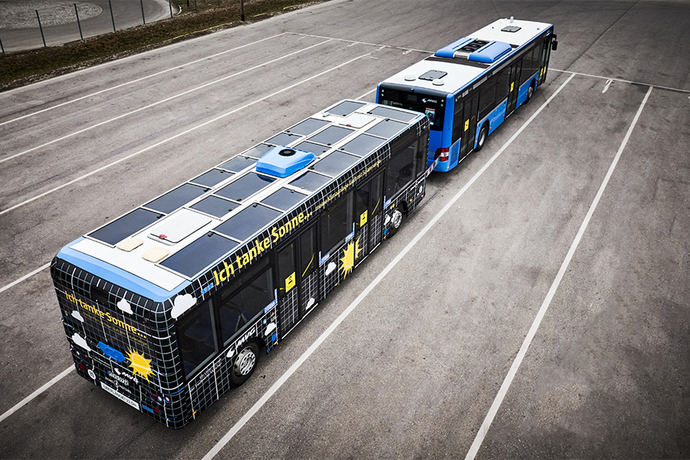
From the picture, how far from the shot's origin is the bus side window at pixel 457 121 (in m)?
15.0

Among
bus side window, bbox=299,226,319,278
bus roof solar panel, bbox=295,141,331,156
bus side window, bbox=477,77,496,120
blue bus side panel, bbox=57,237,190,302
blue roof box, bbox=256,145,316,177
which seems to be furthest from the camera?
bus side window, bbox=477,77,496,120

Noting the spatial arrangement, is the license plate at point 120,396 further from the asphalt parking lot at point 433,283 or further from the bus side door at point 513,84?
the bus side door at point 513,84

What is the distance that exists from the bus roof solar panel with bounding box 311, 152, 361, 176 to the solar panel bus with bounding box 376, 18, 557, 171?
504 centimetres

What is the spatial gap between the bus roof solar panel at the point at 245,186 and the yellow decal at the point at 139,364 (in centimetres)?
302

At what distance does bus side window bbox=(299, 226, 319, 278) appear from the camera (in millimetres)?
9453

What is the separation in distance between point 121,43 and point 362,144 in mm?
23506

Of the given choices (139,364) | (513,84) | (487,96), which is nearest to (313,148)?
(139,364)

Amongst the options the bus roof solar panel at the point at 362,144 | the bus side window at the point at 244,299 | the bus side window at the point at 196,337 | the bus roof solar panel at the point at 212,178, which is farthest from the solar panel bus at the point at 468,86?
the bus side window at the point at 196,337

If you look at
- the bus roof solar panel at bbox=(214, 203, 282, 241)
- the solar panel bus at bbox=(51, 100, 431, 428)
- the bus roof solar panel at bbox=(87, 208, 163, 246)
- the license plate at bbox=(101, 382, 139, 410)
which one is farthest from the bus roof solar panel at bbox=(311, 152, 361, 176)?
the license plate at bbox=(101, 382, 139, 410)

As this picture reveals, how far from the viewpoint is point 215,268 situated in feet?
25.0

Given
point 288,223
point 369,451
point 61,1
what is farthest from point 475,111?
point 61,1

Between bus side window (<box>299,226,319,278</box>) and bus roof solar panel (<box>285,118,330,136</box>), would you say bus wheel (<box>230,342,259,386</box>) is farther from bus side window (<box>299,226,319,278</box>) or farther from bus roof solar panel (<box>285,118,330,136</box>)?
bus roof solar panel (<box>285,118,330,136</box>)

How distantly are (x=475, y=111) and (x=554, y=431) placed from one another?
10408 mm

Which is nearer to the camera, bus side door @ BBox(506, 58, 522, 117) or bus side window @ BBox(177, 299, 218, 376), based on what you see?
bus side window @ BBox(177, 299, 218, 376)
